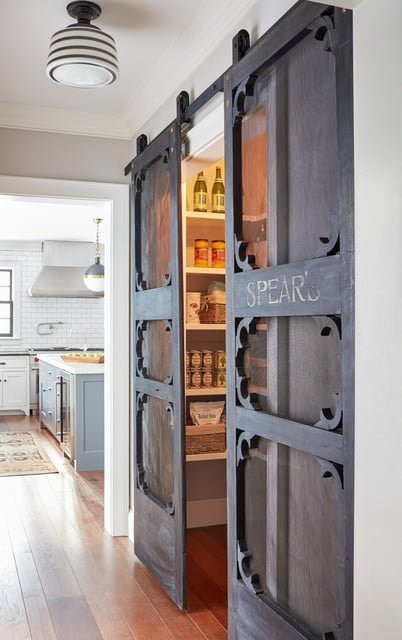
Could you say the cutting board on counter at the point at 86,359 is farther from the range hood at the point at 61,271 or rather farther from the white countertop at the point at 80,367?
the range hood at the point at 61,271

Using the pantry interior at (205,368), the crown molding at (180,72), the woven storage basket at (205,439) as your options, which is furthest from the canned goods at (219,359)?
the crown molding at (180,72)

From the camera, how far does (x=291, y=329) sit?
2287mm

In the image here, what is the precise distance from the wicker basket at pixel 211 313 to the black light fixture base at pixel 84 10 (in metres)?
2.02

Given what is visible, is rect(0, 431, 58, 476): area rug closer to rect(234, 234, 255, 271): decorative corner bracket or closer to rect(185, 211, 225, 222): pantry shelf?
rect(185, 211, 225, 222): pantry shelf

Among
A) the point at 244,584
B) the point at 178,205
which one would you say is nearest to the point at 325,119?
the point at 178,205

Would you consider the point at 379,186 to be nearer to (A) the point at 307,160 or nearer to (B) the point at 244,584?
(A) the point at 307,160

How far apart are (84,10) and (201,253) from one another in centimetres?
187

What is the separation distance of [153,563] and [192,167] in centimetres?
215

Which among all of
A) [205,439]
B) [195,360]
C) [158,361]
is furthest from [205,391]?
[158,361]

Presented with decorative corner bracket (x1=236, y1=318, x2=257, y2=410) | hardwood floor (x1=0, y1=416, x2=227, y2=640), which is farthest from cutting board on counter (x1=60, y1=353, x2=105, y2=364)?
decorative corner bracket (x1=236, y1=318, x2=257, y2=410)

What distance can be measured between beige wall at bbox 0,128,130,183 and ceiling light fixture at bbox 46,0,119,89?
4.41ft

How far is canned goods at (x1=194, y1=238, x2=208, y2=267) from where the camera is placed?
14.8ft

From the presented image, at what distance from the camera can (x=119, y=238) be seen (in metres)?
4.58

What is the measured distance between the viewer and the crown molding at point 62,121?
4.28 metres
